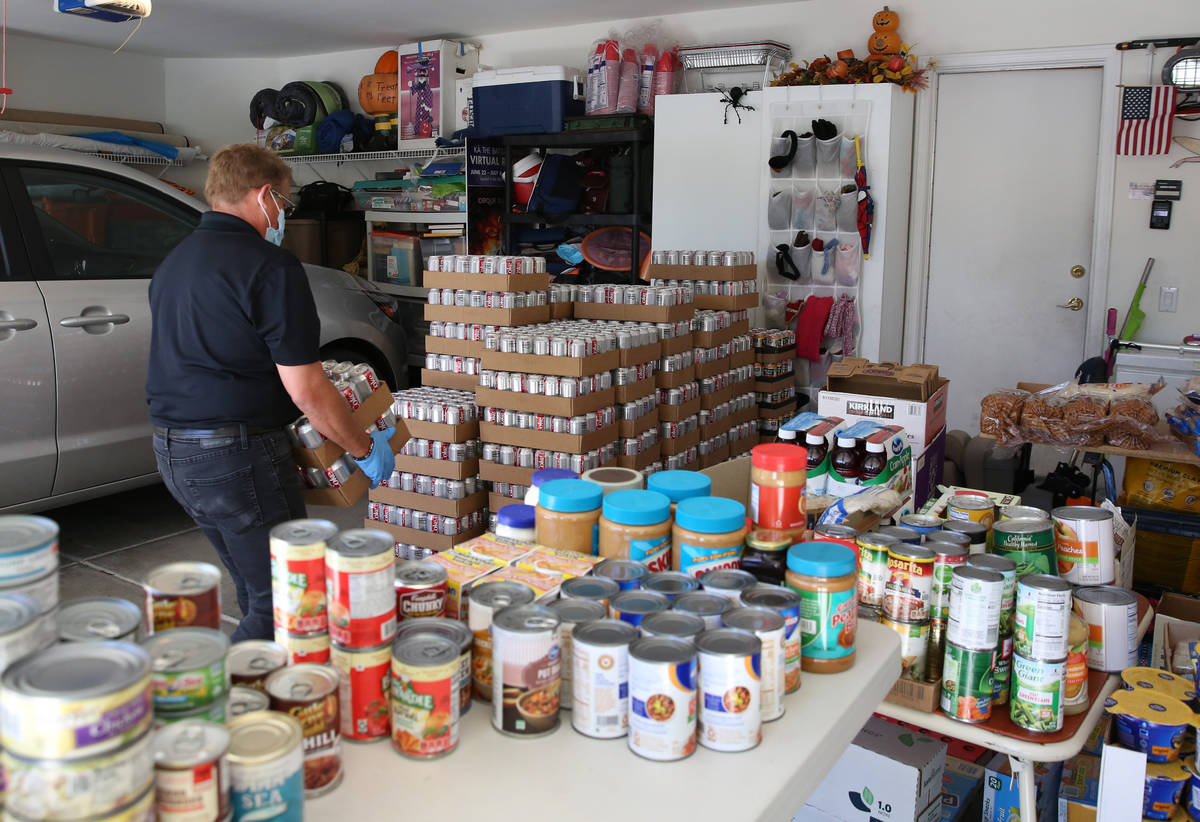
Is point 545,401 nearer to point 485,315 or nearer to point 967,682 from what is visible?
point 485,315

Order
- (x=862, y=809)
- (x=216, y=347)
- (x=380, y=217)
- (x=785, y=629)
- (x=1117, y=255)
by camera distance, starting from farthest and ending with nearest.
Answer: (x=380, y=217), (x=1117, y=255), (x=216, y=347), (x=862, y=809), (x=785, y=629)

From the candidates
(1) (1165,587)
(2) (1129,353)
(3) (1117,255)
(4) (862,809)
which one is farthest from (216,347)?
(3) (1117,255)

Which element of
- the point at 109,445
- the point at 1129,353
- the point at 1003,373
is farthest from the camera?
the point at 1003,373

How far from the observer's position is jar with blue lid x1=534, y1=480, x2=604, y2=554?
70.4 inches

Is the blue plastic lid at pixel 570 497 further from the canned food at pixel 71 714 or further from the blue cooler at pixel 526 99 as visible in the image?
the blue cooler at pixel 526 99

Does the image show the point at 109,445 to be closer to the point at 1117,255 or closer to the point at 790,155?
the point at 790,155

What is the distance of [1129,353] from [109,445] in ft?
16.1

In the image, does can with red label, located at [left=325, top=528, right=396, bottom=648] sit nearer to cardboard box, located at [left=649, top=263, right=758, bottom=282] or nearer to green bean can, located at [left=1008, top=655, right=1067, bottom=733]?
green bean can, located at [left=1008, top=655, right=1067, bottom=733]

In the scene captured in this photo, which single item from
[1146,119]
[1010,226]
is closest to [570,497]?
[1146,119]

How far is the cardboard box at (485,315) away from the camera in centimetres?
405

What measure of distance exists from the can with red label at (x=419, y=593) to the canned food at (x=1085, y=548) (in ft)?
4.56

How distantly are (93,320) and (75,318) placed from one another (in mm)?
67

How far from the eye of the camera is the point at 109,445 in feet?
13.3

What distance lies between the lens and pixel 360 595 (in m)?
1.27
